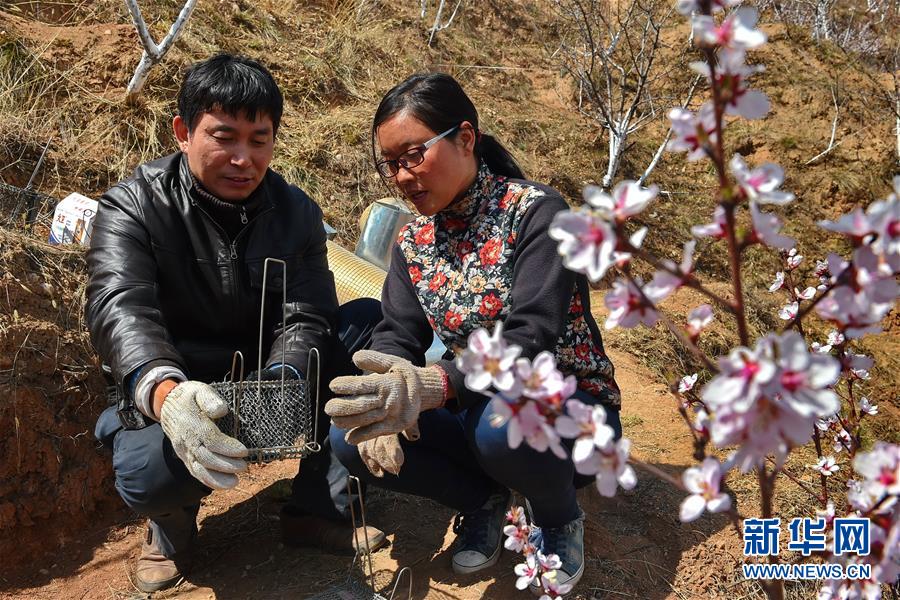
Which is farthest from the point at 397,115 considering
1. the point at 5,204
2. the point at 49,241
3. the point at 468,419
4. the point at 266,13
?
the point at 266,13

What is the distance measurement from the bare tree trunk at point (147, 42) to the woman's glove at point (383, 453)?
2682 mm

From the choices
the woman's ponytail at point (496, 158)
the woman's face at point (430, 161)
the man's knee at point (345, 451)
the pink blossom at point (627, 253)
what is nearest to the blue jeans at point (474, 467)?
the man's knee at point (345, 451)

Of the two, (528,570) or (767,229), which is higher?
(767,229)

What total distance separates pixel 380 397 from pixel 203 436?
0.40m

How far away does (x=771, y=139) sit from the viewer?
283 inches

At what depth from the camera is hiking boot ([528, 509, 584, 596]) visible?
6.36 feet

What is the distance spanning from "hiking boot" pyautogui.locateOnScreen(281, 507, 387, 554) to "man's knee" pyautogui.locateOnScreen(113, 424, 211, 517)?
37 cm

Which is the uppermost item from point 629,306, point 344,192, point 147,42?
point 147,42

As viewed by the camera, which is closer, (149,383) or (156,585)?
(149,383)

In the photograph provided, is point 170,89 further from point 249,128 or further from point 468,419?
point 468,419

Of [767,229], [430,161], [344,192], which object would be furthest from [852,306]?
[344,192]

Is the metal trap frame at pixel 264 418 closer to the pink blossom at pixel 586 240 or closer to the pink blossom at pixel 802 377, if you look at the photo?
the pink blossom at pixel 586 240

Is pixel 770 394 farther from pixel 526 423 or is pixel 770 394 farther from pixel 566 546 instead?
pixel 566 546

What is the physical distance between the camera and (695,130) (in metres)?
0.75
